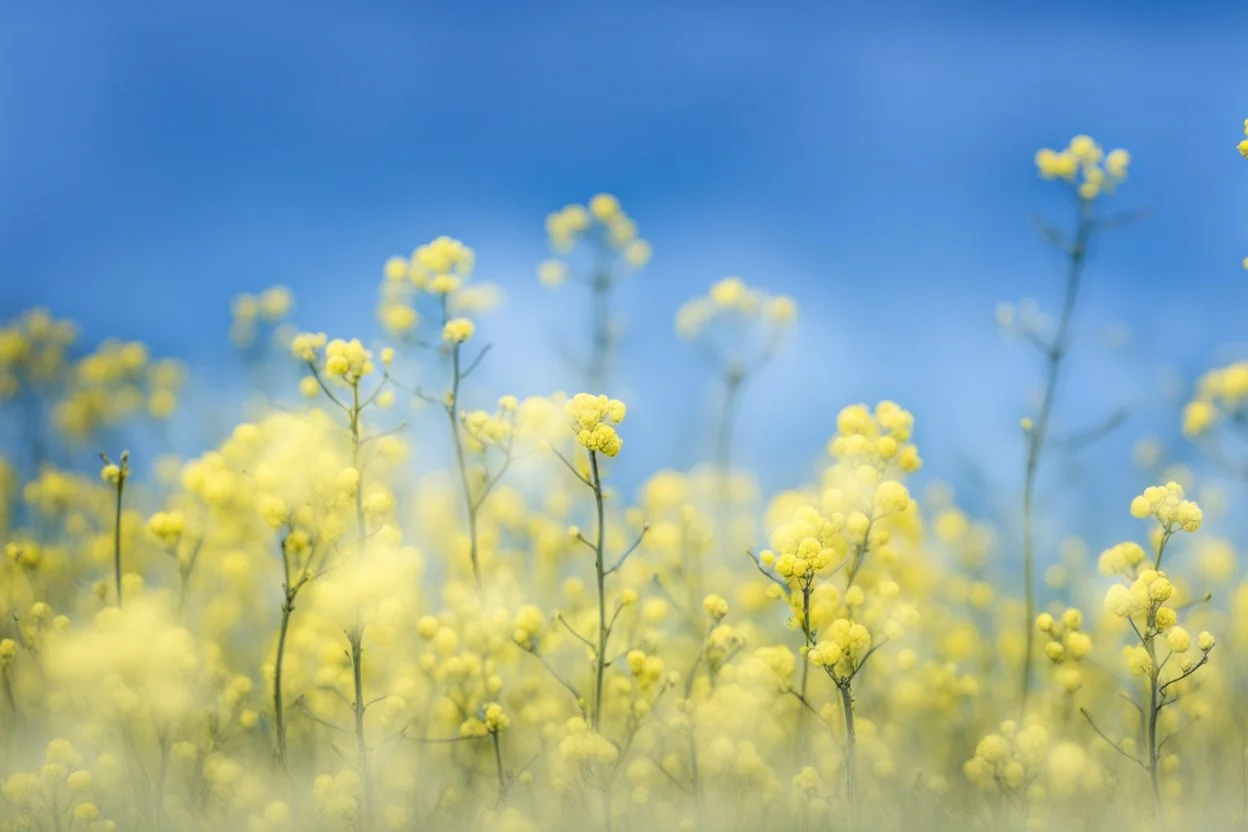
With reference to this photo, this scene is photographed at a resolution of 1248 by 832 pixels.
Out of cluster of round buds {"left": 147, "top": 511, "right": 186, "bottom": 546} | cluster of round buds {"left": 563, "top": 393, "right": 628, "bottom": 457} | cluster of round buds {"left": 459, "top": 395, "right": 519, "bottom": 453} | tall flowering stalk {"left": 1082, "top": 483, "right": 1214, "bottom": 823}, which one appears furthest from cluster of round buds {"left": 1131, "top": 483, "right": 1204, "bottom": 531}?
cluster of round buds {"left": 147, "top": 511, "right": 186, "bottom": 546}

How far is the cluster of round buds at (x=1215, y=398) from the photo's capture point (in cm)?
565

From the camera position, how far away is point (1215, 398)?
5.93 meters

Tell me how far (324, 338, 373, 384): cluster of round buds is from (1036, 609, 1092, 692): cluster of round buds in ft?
9.21

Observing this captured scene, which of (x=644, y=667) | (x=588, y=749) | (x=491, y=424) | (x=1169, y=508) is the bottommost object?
(x=588, y=749)

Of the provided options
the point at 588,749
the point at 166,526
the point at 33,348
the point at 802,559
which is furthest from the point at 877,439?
the point at 33,348

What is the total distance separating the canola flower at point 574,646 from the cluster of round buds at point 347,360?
1 centimetres

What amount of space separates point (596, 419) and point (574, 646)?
9.23ft

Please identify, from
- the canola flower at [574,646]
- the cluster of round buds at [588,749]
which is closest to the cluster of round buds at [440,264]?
the canola flower at [574,646]

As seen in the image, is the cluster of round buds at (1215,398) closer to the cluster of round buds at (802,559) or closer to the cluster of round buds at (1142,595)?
the cluster of round buds at (1142,595)

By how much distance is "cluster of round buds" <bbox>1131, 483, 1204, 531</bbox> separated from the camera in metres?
3.33

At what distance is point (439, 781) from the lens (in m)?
5.39

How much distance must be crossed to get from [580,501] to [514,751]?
1.98 m

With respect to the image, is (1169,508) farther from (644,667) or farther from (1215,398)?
(1215,398)

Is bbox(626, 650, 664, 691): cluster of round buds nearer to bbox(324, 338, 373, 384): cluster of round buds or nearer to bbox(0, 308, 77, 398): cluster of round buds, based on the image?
bbox(324, 338, 373, 384): cluster of round buds
